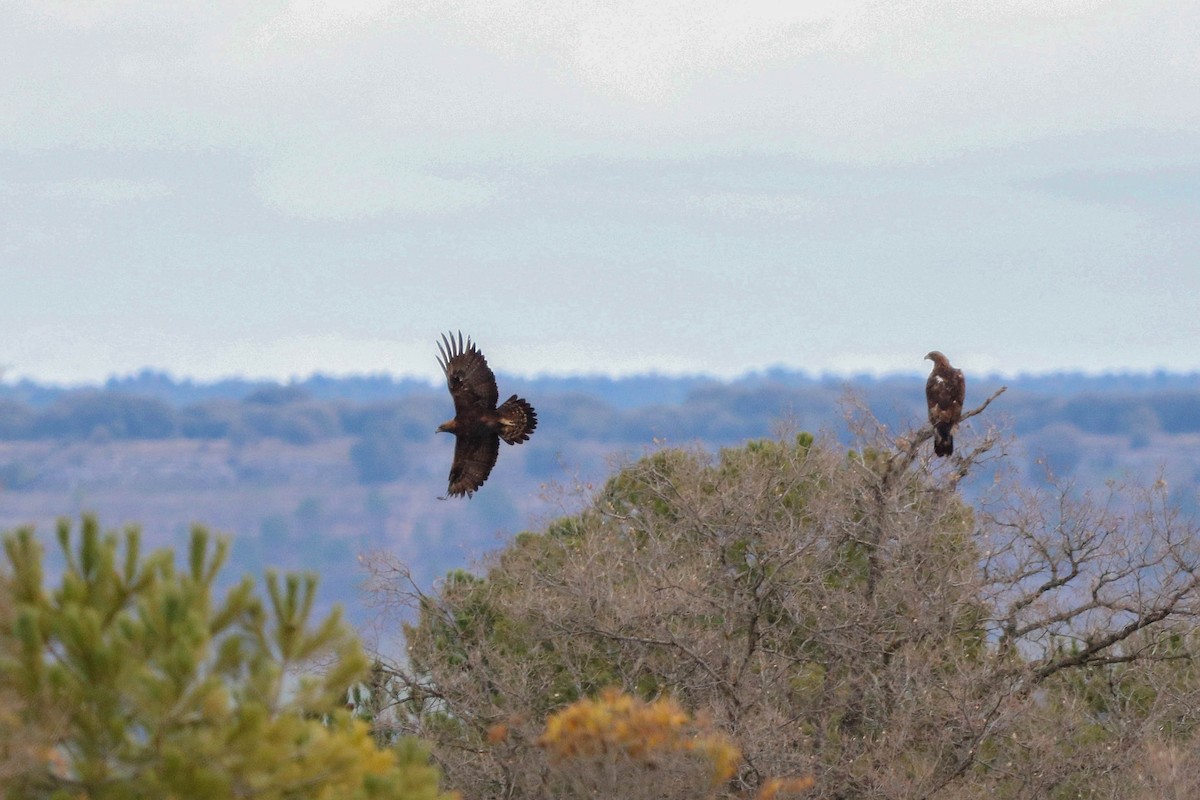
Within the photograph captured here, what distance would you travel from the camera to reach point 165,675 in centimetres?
805

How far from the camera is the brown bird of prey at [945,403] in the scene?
57.1 ft

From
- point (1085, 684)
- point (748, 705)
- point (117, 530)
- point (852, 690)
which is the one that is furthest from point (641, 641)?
point (117, 530)

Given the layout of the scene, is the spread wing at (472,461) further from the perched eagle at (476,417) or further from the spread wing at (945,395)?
the spread wing at (945,395)

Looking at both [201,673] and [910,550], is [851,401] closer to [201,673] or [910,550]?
[910,550]

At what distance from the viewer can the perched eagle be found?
18.5 metres

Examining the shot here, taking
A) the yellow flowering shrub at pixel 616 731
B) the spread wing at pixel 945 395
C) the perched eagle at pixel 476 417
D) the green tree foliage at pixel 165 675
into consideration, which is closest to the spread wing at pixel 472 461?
the perched eagle at pixel 476 417

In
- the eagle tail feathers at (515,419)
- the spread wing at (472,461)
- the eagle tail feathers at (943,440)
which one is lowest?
the spread wing at (472,461)

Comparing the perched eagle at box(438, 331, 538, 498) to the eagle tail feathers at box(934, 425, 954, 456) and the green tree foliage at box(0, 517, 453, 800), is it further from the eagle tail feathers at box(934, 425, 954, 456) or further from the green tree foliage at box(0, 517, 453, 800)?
the green tree foliage at box(0, 517, 453, 800)

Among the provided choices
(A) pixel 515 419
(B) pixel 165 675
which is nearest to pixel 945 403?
(A) pixel 515 419

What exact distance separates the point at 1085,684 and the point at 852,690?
4540 mm

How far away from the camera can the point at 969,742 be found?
58.6 ft

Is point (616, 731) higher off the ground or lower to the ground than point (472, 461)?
lower

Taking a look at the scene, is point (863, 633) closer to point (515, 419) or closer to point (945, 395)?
point (945, 395)

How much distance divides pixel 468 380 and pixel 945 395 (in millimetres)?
5158
